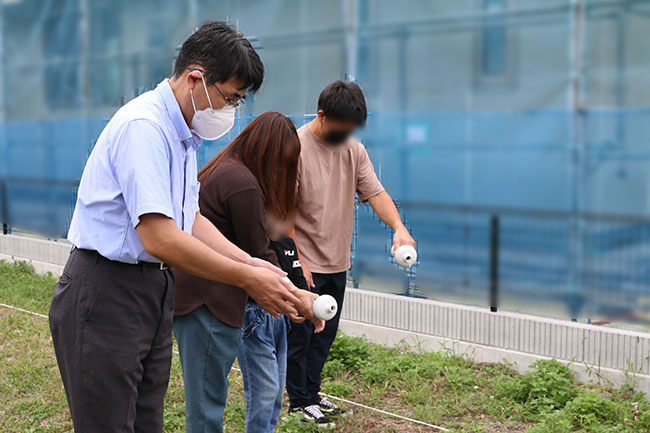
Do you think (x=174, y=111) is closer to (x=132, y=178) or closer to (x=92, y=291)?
(x=132, y=178)

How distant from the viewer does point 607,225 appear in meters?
5.13

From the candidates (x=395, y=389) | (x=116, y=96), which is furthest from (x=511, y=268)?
(x=116, y=96)

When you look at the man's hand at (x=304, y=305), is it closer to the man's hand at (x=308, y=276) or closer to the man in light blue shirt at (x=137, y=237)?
the man in light blue shirt at (x=137, y=237)

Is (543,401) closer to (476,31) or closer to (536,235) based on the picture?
(536,235)

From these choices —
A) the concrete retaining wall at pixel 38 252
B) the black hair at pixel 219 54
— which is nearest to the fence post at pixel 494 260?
the black hair at pixel 219 54

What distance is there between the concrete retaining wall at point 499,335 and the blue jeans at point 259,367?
7.80ft

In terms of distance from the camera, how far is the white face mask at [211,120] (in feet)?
6.85

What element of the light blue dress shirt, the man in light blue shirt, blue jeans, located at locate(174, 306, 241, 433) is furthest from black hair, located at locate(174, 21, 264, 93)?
blue jeans, located at locate(174, 306, 241, 433)

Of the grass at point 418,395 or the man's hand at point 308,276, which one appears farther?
the grass at point 418,395

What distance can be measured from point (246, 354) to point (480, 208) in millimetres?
3027

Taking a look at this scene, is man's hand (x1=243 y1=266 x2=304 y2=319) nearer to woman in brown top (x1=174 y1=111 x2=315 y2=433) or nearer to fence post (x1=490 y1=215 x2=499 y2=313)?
woman in brown top (x1=174 y1=111 x2=315 y2=433)

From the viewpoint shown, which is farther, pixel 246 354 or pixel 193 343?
pixel 246 354

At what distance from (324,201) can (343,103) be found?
0.50 metres

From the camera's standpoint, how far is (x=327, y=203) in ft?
12.1
